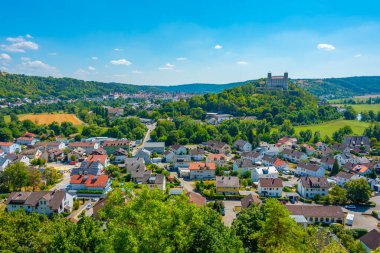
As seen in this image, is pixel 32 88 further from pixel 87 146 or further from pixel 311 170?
pixel 311 170

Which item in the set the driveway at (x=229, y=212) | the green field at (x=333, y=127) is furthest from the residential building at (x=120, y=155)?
the green field at (x=333, y=127)

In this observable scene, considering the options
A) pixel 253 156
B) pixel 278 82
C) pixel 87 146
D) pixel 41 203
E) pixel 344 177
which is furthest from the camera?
pixel 278 82

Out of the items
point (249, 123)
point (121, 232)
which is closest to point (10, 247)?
point (121, 232)

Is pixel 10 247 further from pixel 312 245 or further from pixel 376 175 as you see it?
pixel 376 175

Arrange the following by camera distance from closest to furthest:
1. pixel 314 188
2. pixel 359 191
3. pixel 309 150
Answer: pixel 359 191
pixel 314 188
pixel 309 150

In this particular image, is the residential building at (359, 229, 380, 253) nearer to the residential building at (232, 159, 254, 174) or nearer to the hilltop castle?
the residential building at (232, 159, 254, 174)

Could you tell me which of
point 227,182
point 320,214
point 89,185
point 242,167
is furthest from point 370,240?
point 89,185
